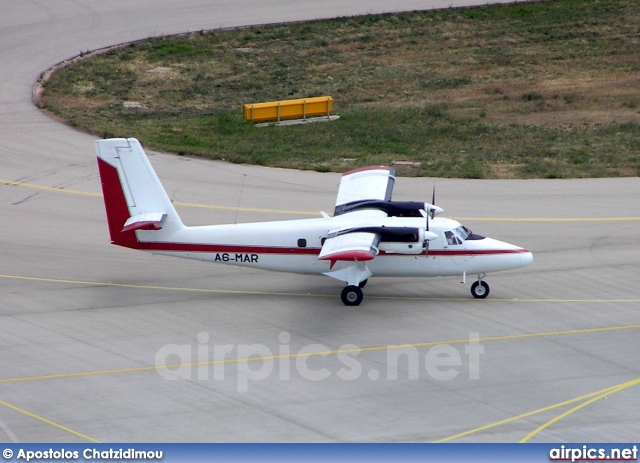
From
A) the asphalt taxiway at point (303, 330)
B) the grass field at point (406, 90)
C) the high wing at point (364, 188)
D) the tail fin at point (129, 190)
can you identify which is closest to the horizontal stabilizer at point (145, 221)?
the tail fin at point (129, 190)

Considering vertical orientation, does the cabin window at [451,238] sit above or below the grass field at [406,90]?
below

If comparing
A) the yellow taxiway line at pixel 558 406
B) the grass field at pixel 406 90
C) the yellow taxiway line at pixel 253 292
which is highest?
the grass field at pixel 406 90

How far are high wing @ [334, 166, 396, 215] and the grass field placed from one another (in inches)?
403

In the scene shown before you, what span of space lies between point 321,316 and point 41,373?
8704mm

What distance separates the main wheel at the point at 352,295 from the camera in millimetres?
29750

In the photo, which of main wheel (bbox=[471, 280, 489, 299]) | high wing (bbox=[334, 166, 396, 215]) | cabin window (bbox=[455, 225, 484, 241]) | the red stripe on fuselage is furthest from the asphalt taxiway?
high wing (bbox=[334, 166, 396, 215])

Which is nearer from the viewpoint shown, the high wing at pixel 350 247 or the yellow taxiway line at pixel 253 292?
the high wing at pixel 350 247

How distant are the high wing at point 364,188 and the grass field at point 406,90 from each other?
33.6ft

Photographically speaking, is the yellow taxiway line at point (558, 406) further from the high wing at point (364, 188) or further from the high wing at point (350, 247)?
the high wing at point (364, 188)

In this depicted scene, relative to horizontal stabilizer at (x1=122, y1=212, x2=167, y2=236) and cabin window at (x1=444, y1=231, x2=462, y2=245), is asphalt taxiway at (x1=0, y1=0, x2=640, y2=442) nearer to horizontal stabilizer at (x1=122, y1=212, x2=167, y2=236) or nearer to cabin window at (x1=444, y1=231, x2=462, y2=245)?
cabin window at (x1=444, y1=231, x2=462, y2=245)

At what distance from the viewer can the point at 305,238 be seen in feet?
98.8

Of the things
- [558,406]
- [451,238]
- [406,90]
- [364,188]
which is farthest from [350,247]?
[406,90]

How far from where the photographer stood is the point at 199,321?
28969 millimetres

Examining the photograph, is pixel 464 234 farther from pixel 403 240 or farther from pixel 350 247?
pixel 350 247
